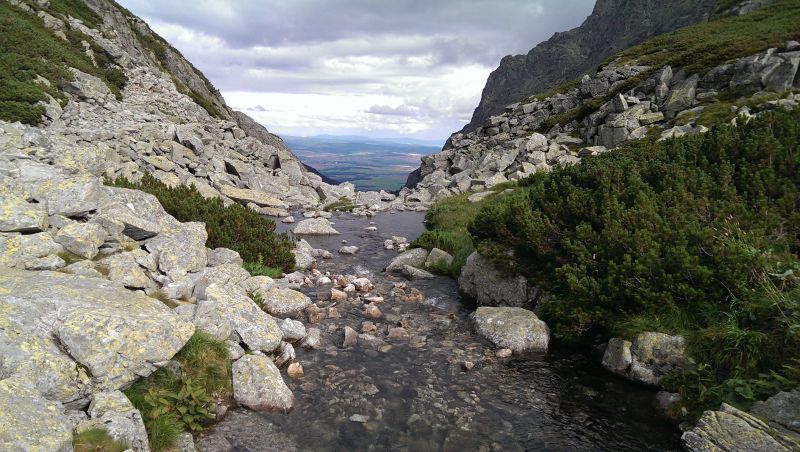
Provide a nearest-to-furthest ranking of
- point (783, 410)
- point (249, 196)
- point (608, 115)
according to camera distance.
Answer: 1. point (783, 410)
2. point (249, 196)
3. point (608, 115)

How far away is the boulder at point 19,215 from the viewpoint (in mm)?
10148

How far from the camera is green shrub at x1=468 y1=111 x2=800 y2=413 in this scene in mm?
9000

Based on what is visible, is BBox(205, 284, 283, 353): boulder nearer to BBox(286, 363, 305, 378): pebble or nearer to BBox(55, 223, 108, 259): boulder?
BBox(286, 363, 305, 378): pebble

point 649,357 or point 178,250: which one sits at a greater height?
point 178,250

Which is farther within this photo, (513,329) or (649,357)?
(513,329)

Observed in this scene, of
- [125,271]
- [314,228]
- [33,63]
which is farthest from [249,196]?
[125,271]

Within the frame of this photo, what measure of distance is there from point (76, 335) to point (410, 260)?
14.8 metres

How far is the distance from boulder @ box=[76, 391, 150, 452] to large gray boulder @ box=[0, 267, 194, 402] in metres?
0.33

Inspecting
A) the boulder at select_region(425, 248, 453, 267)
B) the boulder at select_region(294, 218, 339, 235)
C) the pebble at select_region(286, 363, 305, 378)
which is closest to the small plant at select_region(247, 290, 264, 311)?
the pebble at select_region(286, 363, 305, 378)

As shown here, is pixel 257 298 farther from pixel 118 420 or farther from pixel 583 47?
pixel 583 47

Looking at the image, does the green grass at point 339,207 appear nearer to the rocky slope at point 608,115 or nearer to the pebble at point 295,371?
the rocky slope at point 608,115

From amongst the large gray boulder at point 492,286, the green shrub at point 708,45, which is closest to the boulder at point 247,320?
the large gray boulder at point 492,286

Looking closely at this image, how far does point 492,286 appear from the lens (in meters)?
15.5

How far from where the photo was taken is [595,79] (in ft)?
186
